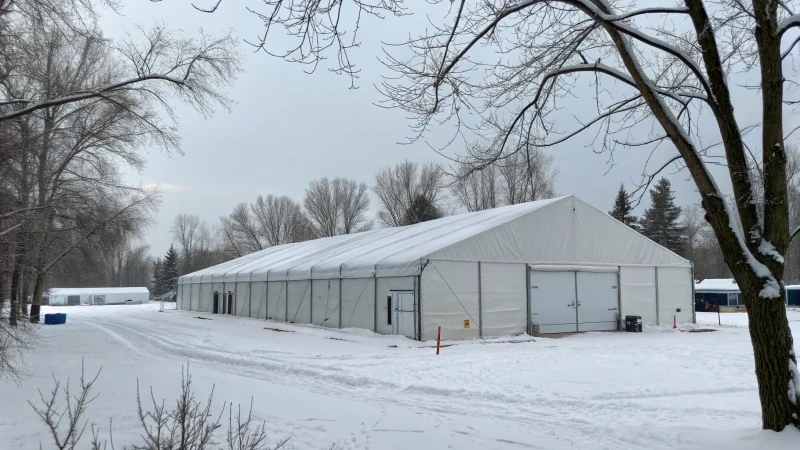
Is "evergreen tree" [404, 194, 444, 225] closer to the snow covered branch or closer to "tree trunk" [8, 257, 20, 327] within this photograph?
the snow covered branch

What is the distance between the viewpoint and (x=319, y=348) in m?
16.8

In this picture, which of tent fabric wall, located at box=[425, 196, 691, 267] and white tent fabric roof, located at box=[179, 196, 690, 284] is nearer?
white tent fabric roof, located at box=[179, 196, 690, 284]

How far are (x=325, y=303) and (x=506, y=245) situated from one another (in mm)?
7701

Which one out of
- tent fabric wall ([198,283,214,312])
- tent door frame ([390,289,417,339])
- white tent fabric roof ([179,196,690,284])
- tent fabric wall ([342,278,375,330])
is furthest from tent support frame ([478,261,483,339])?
tent fabric wall ([198,283,214,312])

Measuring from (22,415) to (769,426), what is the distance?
8895 millimetres

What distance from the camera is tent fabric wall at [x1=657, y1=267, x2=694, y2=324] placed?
25297 mm

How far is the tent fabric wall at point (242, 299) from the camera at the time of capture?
31495mm

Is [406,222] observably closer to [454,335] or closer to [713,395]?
[454,335]

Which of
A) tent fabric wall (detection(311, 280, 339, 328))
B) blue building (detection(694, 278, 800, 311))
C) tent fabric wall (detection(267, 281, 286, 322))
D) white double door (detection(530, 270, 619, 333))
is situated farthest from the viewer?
blue building (detection(694, 278, 800, 311))

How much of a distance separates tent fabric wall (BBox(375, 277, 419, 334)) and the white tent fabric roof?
0.84ft

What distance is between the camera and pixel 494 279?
20.8 meters

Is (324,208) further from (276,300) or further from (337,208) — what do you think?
(276,300)

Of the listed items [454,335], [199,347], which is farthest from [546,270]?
[199,347]

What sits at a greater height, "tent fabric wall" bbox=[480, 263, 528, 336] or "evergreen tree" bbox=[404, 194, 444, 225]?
"evergreen tree" bbox=[404, 194, 444, 225]
